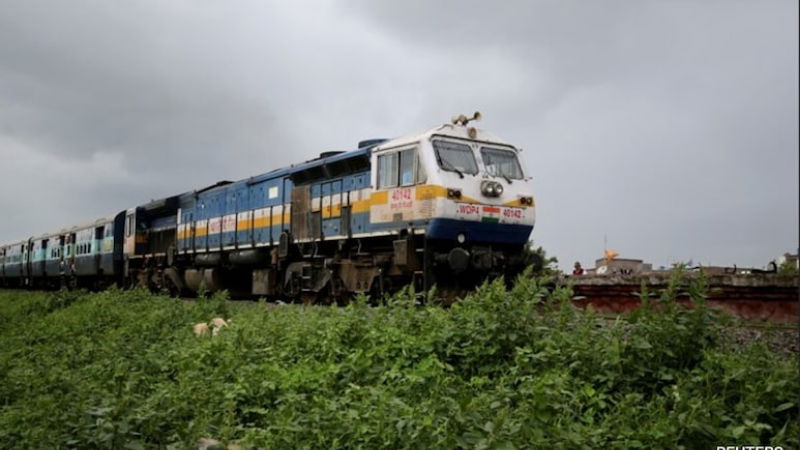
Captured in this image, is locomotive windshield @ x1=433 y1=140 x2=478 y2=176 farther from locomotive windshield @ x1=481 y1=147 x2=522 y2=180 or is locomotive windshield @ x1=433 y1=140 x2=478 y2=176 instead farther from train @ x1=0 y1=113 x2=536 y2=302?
locomotive windshield @ x1=481 y1=147 x2=522 y2=180

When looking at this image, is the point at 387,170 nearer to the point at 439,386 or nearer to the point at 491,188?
the point at 491,188

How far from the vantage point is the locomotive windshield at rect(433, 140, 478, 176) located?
506 inches

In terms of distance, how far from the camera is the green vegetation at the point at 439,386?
503 cm

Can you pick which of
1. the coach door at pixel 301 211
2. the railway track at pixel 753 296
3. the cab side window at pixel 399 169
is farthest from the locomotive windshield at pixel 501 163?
the coach door at pixel 301 211

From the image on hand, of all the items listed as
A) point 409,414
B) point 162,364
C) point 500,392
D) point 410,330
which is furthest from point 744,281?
point 162,364

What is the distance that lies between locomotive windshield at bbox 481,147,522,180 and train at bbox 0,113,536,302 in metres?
0.03

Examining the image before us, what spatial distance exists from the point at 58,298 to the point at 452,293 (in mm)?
13017

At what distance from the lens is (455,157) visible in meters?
13.1

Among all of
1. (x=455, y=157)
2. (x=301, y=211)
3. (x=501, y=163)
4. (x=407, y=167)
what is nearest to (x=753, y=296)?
(x=501, y=163)

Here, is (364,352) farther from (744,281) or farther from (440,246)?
(744,281)

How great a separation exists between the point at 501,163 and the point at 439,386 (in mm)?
8239

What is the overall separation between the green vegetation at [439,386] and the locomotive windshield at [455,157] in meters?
4.45

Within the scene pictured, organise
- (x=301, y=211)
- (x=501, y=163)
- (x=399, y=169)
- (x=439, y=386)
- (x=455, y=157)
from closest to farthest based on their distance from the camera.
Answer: (x=439, y=386) → (x=455, y=157) → (x=399, y=169) → (x=501, y=163) → (x=301, y=211)

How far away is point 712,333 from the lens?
614cm
